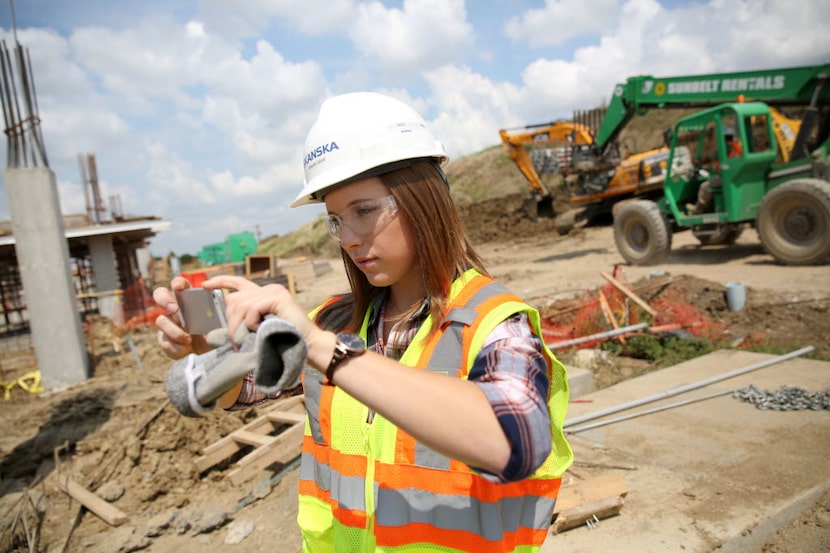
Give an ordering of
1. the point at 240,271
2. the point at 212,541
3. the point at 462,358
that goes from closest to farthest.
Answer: the point at 462,358 → the point at 212,541 → the point at 240,271

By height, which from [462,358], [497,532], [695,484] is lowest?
[695,484]

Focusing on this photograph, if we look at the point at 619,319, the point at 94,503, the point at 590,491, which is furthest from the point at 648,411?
the point at 94,503

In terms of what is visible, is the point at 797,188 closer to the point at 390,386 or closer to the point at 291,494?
the point at 291,494

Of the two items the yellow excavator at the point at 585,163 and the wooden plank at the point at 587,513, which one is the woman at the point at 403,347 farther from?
the yellow excavator at the point at 585,163

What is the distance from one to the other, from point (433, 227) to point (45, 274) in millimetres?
10232

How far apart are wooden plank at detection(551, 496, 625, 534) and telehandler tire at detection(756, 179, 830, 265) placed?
828 cm

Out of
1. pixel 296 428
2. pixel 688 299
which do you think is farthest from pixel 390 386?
pixel 688 299

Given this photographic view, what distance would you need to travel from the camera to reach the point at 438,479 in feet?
4.05

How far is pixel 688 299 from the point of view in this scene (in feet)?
26.5

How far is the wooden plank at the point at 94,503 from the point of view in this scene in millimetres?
4703

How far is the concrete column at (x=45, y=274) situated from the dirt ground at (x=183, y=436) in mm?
536

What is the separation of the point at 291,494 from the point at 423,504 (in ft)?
11.7

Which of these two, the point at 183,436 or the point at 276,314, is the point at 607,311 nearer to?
the point at 183,436

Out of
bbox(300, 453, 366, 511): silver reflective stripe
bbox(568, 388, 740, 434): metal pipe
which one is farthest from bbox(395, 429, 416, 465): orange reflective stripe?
bbox(568, 388, 740, 434): metal pipe
